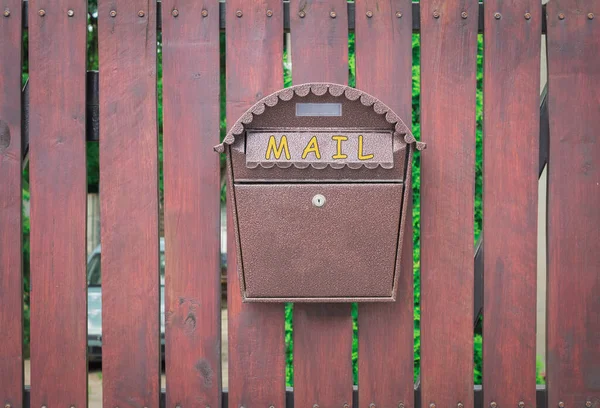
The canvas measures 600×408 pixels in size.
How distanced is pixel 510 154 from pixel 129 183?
1.31 meters

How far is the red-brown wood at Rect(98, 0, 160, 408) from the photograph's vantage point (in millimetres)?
2223

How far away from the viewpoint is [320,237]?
2035 millimetres

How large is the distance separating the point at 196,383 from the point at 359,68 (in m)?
1.22

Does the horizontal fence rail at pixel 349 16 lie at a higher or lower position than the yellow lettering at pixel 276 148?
higher

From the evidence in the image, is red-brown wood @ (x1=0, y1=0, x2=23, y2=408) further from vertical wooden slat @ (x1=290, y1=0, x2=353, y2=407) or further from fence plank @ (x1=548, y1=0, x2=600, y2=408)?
fence plank @ (x1=548, y1=0, x2=600, y2=408)

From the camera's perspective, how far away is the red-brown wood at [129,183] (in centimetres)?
222

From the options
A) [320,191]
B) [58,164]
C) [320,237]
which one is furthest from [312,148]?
[58,164]

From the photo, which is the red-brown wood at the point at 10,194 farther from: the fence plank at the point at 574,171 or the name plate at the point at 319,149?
the fence plank at the point at 574,171

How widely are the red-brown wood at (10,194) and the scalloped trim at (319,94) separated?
794 millimetres

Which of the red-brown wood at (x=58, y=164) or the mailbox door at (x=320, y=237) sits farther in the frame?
the red-brown wood at (x=58, y=164)

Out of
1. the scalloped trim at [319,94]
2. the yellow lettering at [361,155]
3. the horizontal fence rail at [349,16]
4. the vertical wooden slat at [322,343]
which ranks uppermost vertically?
the horizontal fence rail at [349,16]

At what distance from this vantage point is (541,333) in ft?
19.1

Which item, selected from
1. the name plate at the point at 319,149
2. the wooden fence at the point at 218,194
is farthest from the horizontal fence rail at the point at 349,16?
the name plate at the point at 319,149

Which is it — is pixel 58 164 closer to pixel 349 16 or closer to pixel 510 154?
pixel 349 16
